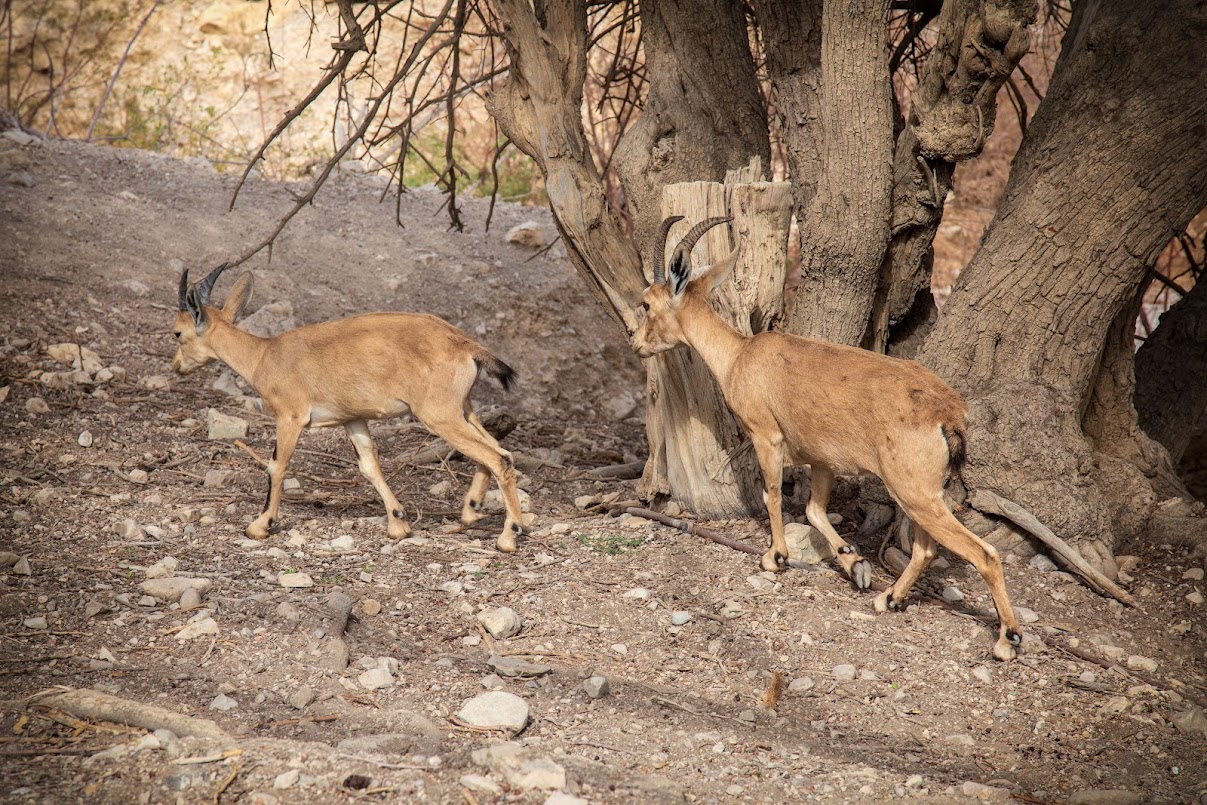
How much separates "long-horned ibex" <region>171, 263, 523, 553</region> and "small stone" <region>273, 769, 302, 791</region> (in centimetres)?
273

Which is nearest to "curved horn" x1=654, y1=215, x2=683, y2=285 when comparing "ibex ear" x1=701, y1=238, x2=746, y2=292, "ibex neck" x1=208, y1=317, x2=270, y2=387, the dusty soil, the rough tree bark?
"ibex ear" x1=701, y1=238, x2=746, y2=292

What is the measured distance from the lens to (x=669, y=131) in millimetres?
7492

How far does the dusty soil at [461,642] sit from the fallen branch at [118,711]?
47mm

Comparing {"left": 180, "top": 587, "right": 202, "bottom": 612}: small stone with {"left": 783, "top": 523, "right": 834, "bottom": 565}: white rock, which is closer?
{"left": 180, "top": 587, "right": 202, "bottom": 612}: small stone

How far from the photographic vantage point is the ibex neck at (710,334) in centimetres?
662

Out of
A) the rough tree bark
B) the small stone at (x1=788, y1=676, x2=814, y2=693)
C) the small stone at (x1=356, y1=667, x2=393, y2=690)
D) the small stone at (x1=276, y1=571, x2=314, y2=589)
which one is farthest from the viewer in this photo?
the rough tree bark

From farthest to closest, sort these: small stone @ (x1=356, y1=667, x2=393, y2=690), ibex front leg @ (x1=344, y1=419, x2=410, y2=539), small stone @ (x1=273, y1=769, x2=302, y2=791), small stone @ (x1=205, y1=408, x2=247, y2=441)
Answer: small stone @ (x1=205, y1=408, x2=247, y2=441), ibex front leg @ (x1=344, y1=419, x2=410, y2=539), small stone @ (x1=356, y1=667, x2=393, y2=690), small stone @ (x1=273, y1=769, x2=302, y2=791)

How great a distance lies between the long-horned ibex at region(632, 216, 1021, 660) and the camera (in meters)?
5.63

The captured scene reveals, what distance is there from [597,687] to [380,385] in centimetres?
256

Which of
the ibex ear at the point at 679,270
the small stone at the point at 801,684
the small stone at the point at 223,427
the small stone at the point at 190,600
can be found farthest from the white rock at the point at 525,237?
the small stone at the point at 801,684

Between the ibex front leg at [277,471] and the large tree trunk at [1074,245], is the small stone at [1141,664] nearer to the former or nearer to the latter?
the large tree trunk at [1074,245]

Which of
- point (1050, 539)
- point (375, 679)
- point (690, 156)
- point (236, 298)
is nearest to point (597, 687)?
point (375, 679)

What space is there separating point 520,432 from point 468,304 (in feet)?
6.29

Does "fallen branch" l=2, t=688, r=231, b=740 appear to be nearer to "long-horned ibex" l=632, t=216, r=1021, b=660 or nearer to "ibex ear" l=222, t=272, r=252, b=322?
"long-horned ibex" l=632, t=216, r=1021, b=660
